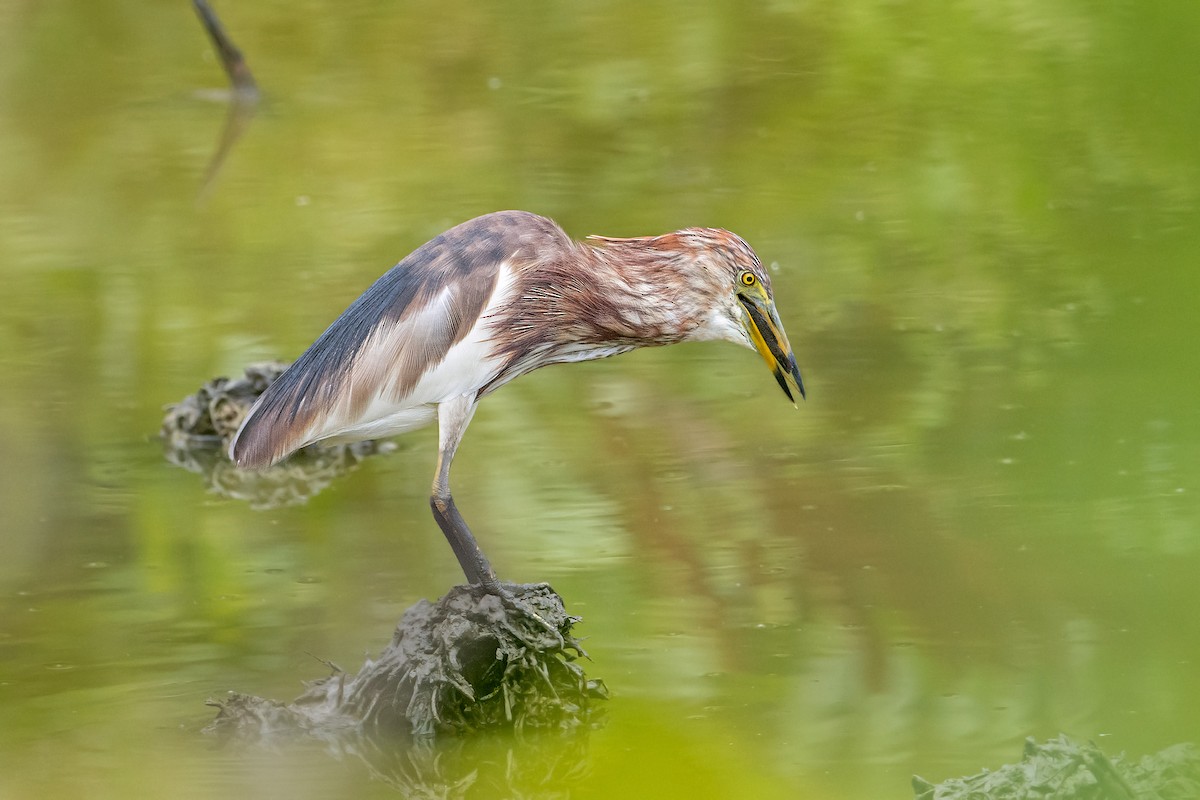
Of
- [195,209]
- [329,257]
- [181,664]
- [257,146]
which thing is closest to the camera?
[181,664]

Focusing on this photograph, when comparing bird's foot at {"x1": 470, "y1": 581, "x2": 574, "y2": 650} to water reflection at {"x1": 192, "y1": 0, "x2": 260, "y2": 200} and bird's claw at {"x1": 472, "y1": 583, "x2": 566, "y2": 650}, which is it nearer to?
bird's claw at {"x1": 472, "y1": 583, "x2": 566, "y2": 650}

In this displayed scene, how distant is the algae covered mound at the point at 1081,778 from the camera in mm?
4145

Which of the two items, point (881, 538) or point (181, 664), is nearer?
point (181, 664)

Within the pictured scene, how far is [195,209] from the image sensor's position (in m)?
11.1

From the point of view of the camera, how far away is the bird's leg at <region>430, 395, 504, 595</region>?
509cm

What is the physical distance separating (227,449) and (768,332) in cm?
306

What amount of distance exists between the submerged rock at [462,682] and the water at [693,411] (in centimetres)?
12

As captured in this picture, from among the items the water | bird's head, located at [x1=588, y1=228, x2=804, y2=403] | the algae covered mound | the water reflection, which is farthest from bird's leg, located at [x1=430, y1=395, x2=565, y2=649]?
the water reflection

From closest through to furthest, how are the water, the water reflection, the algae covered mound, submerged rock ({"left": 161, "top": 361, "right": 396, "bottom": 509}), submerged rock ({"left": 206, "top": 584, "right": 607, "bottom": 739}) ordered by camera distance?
the algae covered mound, submerged rock ({"left": 206, "top": 584, "right": 607, "bottom": 739}), the water, submerged rock ({"left": 161, "top": 361, "right": 396, "bottom": 509}), the water reflection

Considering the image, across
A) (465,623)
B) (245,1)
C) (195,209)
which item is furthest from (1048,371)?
(245,1)

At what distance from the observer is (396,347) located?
16.9 feet

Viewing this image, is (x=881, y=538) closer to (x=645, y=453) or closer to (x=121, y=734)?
(x=645, y=453)

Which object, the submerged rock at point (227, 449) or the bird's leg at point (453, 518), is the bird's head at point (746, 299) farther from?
the submerged rock at point (227, 449)

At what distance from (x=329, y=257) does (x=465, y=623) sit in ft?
17.1
